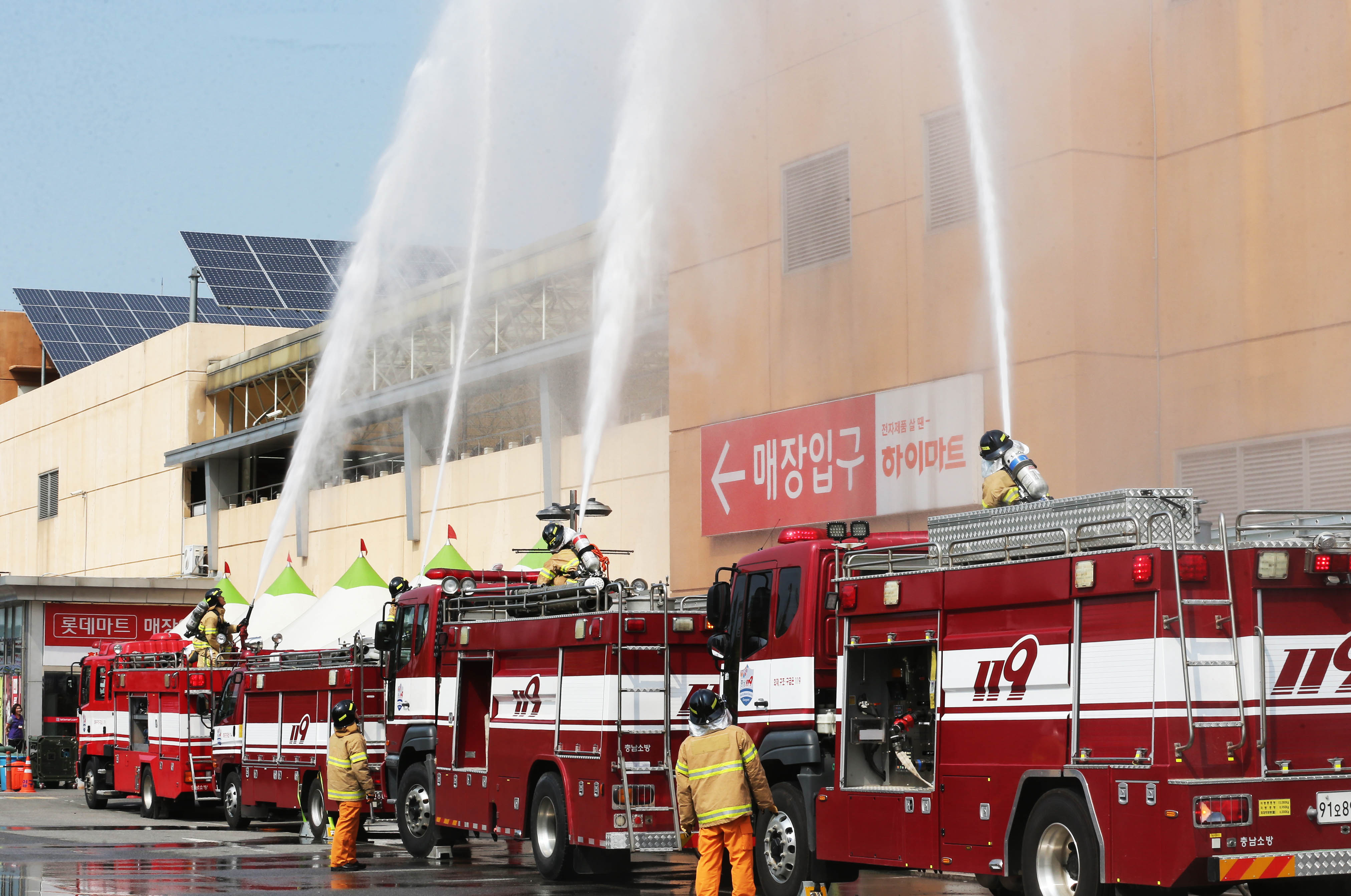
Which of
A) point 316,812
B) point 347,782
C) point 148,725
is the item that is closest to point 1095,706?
point 347,782

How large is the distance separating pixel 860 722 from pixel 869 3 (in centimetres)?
1367

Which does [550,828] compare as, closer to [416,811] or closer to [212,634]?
[416,811]

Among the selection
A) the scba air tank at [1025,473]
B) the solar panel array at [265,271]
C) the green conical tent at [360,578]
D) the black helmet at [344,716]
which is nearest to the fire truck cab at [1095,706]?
the scba air tank at [1025,473]

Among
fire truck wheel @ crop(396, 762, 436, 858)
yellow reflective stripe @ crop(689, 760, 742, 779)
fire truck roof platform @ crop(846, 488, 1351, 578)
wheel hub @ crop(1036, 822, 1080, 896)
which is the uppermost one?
fire truck roof platform @ crop(846, 488, 1351, 578)

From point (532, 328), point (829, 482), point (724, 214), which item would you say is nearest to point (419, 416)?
point (532, 328)

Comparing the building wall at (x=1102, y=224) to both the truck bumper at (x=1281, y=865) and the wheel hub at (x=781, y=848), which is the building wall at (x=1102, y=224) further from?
the truck bumper at (x=1281, y=865)

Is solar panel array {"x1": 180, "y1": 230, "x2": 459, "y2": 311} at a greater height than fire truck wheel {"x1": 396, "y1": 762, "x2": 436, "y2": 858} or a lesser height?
greater

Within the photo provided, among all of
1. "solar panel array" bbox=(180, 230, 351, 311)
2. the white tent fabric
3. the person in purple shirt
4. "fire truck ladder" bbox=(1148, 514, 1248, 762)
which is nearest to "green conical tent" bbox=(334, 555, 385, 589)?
the white tent fabric

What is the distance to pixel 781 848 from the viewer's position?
13430 millimetres

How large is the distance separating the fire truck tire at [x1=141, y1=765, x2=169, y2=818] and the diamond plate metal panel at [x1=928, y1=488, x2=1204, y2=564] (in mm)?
19780

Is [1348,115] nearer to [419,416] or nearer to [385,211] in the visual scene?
[385,211]

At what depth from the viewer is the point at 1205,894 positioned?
10.8 metres

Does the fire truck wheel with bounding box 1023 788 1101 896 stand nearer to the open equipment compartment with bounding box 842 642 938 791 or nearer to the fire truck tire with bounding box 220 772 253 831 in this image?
the open equipment compartment with bounding box 842 642 938 791

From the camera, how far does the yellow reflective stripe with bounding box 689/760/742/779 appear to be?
39.6 feet
